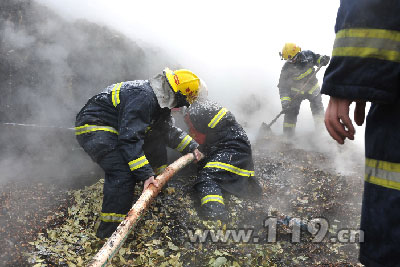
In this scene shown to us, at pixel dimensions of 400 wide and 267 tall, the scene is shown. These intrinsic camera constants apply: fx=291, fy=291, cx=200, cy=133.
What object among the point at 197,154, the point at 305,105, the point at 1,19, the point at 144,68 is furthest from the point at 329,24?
the point at 1,19

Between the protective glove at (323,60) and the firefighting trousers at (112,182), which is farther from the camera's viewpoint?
the protective glove at (323,60)

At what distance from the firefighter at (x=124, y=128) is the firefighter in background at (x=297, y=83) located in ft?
18.0

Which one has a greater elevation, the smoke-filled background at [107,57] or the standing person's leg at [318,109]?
the smoke-filled background at [107,57]

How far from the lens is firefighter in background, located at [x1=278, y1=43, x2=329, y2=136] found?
326 inches

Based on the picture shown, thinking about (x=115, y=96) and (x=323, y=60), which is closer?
(x=115, y=96)

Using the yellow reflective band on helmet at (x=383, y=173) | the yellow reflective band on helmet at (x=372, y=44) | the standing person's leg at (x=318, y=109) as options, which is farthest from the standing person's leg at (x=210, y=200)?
the standing person's leg at (x=318, y=109)

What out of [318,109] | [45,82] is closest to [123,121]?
[45,82]

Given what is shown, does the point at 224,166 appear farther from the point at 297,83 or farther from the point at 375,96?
the point at 297,83

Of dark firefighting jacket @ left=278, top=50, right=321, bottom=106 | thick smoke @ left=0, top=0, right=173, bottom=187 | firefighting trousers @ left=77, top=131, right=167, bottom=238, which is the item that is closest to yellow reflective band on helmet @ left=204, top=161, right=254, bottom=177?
firefighting trousers @ left=77, top=131, right=167, bottom=238

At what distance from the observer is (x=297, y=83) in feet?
28.2

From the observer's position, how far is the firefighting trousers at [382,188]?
43.8 inches

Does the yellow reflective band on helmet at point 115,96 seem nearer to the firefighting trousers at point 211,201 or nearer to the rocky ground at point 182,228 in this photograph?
the rocky ground at point 182,228

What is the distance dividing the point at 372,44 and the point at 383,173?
50cm

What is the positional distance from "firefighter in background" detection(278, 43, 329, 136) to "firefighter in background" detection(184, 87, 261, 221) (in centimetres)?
441
